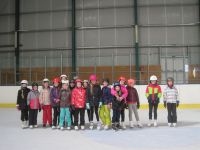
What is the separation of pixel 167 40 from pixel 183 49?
1225 millimetres

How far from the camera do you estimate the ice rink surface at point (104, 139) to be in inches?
252

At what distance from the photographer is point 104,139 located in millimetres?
7250

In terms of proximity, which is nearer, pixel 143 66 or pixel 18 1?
pixel 143 66

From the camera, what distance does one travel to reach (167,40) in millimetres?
20547

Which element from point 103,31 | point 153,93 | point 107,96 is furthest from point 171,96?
point 103,31

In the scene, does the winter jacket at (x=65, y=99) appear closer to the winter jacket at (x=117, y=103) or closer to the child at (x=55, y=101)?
the child at (x=55, y=101)

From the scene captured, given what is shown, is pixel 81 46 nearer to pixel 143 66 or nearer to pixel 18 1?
pixel 143 66

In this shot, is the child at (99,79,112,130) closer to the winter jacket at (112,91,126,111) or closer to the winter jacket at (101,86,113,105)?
the winter jacket at (101,86,113,105)

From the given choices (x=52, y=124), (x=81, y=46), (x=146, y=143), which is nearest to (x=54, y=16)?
(x=81, y=46)

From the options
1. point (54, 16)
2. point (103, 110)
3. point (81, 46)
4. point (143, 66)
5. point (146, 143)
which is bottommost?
point (146, 143)

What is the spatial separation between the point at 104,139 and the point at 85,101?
1.82m

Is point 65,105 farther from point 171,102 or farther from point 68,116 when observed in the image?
point 171,102

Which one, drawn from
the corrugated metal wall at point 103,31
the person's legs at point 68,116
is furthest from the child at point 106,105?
the corrugated metal wall at point 103,31

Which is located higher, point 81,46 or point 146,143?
point 81,46
